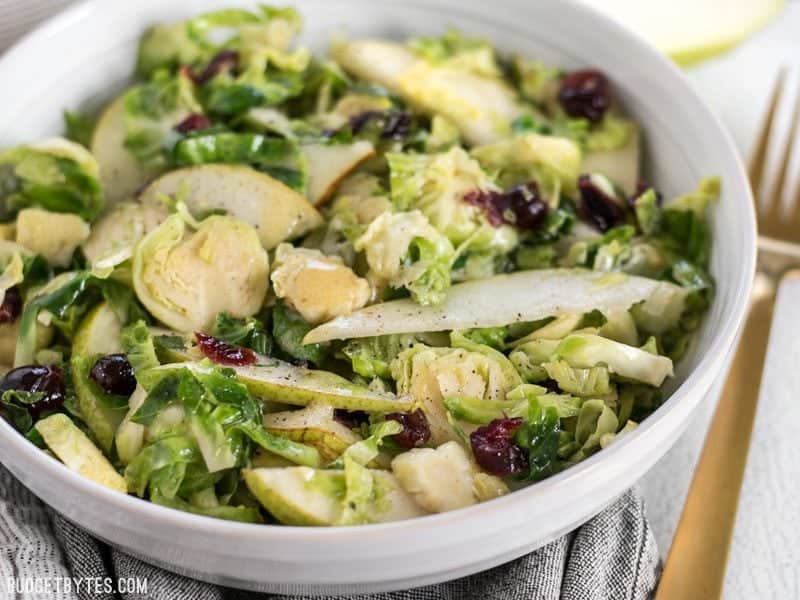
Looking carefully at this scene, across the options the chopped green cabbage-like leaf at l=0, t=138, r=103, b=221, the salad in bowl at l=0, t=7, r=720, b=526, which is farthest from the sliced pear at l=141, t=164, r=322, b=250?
the chopped green cabbage-like leaf at l=0, t=138, r=103, b=221

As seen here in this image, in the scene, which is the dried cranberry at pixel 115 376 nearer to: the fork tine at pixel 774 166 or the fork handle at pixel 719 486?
the fork handle at pixel 719 486

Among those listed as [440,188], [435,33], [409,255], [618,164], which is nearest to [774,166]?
[618,164]

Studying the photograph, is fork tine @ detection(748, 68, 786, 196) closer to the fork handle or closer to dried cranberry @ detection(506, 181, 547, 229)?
the fork handle

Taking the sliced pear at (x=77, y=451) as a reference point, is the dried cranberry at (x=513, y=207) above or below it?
above

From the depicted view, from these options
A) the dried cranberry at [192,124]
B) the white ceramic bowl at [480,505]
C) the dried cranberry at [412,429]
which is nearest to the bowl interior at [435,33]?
the white ceramic bowl at [480,505]

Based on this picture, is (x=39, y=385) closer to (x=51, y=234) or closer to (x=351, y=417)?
(x=51, y=234)

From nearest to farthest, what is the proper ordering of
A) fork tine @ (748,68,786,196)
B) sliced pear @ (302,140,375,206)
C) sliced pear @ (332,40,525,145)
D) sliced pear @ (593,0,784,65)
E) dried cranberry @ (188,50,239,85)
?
1. sliced pear @ (302,140,375,206)
2. sliced pear @ (332,40,525,145)
3. dried cranberry @ (188,50,239,85)
4. fork tine @ (748,68,786,196)
5. sliced pear @ (593,0,784,65)

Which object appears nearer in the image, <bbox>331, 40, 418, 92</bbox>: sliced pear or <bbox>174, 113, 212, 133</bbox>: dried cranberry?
<bbox>174, 113, 212, 133</bbox>: dried cranberry

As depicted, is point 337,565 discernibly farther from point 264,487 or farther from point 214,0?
point 214,0
